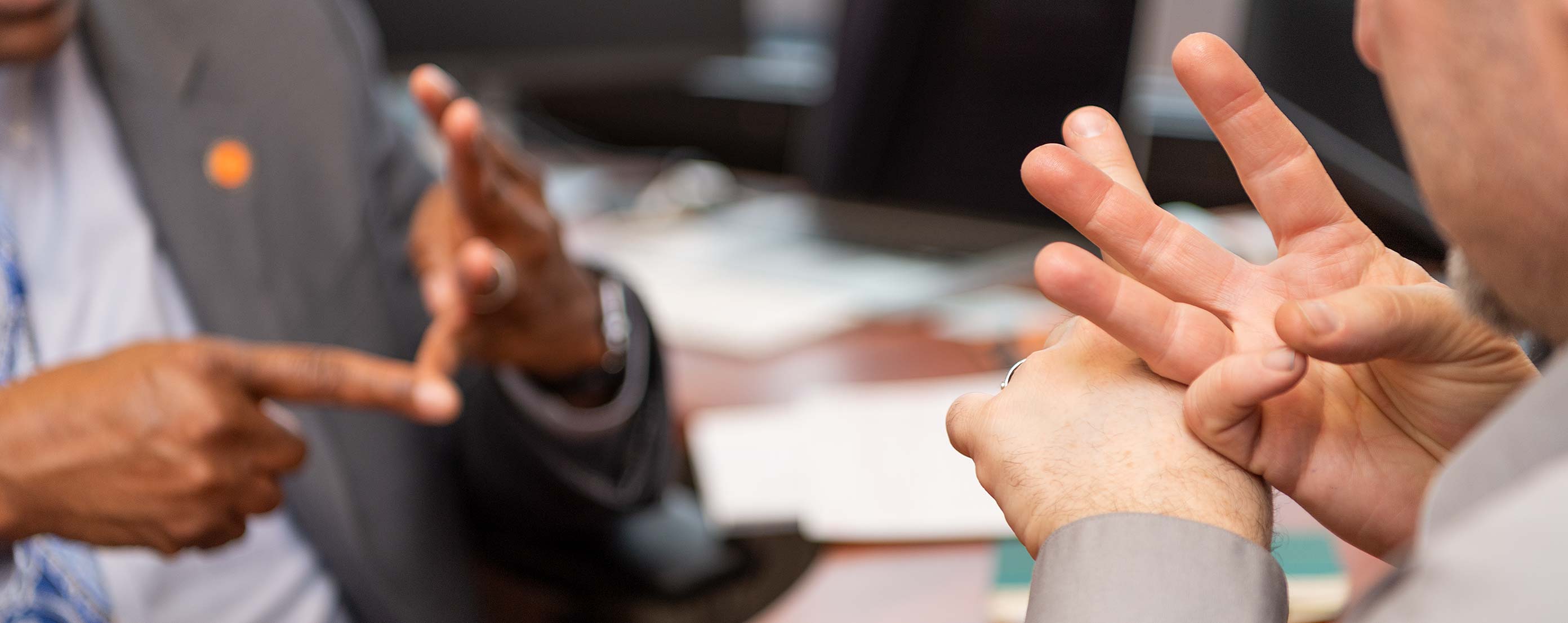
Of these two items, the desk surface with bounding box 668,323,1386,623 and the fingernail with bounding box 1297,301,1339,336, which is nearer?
the fingernail with bounding box 1297,301,1339,336

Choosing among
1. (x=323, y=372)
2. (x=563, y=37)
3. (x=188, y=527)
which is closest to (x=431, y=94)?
(x=323, y=372)

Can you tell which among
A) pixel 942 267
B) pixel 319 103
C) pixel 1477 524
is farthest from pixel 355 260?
pixel 1477 524

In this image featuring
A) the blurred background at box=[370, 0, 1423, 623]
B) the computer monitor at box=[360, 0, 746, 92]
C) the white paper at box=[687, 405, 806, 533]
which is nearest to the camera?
the blurred background at box=[370, 0, 1423, 623]

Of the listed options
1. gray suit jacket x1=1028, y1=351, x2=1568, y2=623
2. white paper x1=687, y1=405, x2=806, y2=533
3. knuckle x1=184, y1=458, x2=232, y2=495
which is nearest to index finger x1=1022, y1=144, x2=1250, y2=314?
gray suit jacket x1=1028, y1=351, x2=1568, y2=623

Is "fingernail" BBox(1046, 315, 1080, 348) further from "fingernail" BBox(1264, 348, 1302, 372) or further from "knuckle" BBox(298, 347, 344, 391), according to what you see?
"knuckle" BBox(298, 347, 344, 391)

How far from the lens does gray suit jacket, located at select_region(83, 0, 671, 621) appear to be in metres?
0.86

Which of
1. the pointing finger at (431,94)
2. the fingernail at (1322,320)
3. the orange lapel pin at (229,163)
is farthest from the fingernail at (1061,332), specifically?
the orange lapel pin at (229,163)

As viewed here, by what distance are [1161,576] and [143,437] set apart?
0.61 metres

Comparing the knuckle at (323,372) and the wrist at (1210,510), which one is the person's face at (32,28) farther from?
the wrist at (1210,510)

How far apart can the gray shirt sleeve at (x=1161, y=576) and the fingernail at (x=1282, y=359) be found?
2.4 inches

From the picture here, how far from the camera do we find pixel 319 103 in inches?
37.0

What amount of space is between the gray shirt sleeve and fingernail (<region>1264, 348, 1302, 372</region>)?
6 cm

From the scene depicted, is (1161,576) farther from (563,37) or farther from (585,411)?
(563,37)

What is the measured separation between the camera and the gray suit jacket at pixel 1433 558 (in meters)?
0.24
